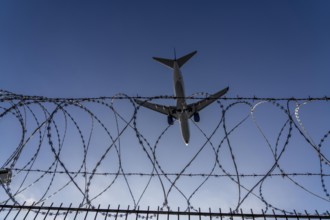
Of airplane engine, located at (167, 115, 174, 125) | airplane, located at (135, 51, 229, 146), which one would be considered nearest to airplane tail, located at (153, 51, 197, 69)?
airplane, located at (135, 51, 229, 146)

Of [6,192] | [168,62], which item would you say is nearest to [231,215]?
[6,192]

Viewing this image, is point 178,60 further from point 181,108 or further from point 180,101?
point 181,108

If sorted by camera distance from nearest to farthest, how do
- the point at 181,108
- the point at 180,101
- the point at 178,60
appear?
the point at 181,108
the point at 180,101
the point at 178,60

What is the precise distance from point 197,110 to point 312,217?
24876mm

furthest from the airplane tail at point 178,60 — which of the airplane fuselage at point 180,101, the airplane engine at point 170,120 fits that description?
the airplane engine at point 170,120

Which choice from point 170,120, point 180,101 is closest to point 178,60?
point 180,101

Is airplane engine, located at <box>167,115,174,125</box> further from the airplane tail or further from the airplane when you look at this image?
the airplane tail

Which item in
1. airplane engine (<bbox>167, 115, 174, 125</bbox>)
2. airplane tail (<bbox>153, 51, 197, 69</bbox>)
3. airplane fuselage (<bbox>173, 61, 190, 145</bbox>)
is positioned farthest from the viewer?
airplane tail (<bbox>153, 51, 197, 69</bbox>)

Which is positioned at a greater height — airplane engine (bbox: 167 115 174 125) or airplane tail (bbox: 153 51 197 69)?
airplane tail (bbox: 153 51 197 69)

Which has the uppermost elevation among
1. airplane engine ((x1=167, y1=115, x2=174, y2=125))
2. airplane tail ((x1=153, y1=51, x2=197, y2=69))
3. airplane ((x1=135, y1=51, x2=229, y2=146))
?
airplane tail ((x1=153, y1=51, x2=197, y2=69))

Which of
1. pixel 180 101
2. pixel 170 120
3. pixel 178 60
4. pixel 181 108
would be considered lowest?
pixel 170 120

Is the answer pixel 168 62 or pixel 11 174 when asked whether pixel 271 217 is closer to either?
pixel 11 174

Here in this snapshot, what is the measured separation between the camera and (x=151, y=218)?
27.3 feet

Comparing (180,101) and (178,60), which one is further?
(178,60)
